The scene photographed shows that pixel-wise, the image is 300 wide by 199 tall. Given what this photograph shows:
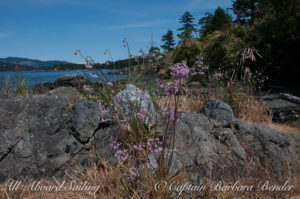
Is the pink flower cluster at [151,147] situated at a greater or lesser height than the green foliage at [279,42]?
lesser

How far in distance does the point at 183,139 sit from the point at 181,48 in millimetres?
10422

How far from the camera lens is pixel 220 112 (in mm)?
3875

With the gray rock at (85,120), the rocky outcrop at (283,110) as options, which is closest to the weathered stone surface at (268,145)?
the rocky outcrop at (283,110)

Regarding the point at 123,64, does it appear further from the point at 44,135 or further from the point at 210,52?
the point at 210,52

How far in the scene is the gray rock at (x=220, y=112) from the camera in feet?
12.4

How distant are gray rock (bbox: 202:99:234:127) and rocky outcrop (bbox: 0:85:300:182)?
2 cm

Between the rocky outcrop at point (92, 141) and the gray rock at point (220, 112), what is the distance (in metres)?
0.02

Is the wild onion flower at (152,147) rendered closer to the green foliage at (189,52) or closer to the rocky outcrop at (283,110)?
the rocky outcrop at (283,110)

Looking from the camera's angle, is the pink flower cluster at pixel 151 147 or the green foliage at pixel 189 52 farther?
the green foliage at pixel 189 52

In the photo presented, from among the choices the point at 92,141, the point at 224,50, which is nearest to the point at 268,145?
the point at 92,141

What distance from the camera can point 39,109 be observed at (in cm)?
315

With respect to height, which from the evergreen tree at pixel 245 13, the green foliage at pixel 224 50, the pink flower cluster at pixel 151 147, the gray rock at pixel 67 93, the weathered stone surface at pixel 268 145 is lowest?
the weathered stone surface at pixel 268 145

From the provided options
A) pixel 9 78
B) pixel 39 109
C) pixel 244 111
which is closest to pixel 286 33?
pixel 244 111

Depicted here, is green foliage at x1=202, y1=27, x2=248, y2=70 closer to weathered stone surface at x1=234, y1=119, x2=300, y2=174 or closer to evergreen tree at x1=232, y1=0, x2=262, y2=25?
evergreen tree at x1=232, y1=0, x2=262, y2=25
